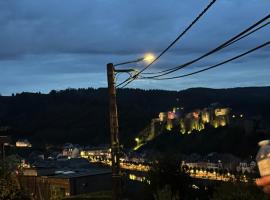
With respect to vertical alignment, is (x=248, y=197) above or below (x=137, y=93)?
below

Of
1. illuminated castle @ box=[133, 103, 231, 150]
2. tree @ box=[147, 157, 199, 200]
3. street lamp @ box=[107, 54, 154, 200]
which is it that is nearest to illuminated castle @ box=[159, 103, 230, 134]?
illuminated castle @ box=[133, 103, 231, 150]

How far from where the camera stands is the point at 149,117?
141 metres

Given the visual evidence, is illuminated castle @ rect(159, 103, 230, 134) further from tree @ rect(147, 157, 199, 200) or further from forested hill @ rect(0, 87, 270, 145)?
tree @ rect(147, 157, 199, 200)

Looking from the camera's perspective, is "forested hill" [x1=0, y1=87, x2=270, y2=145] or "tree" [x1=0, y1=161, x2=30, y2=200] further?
"forested hill" [x1=0, y1=87, x2=270, y2=145]

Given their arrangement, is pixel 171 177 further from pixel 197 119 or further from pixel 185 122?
pixel 185 122

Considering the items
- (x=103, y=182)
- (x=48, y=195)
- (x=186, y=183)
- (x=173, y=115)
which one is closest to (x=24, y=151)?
(x=173, y=115)

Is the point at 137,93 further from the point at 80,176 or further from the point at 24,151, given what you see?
the point at 80,176

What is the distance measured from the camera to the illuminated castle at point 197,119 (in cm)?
12353

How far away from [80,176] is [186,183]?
52.2ft

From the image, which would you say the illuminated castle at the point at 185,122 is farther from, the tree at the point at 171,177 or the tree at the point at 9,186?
the tree at the point at 9,186

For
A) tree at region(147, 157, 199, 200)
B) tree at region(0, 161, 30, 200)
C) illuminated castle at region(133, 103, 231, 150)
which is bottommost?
tree at region(147, 157, 199, 200)

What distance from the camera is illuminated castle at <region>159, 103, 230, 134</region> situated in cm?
12353

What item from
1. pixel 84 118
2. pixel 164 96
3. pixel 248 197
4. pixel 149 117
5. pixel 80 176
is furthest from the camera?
pixel 164 96

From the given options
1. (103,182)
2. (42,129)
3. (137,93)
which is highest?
(137,93)
